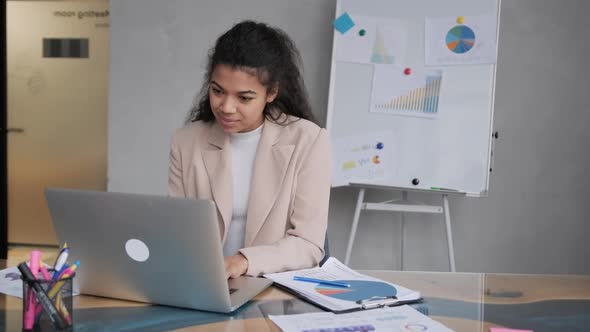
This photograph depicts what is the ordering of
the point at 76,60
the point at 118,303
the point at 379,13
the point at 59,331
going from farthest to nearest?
the point at 76,60 → the point at 379,13 → the point at 118,303 → the point at 59,331

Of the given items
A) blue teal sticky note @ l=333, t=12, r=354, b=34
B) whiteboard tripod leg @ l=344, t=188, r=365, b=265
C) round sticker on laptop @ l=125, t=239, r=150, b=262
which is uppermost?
blue teal sticky note @ l=333, t=12, r=354, b=34

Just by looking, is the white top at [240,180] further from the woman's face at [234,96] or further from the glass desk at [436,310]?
the glass desk at [436,310]

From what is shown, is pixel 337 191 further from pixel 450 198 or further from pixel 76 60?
pixel 76 60

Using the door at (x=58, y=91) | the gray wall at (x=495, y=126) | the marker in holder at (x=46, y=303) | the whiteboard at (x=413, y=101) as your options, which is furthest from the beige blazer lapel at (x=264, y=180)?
the door at (x=58, y=91)

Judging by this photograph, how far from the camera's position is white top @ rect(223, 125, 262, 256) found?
1.75 meters

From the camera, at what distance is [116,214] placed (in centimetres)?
103

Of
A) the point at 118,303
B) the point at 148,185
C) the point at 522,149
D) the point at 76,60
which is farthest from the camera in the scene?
the point at 76,60

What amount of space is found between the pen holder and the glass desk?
0.04m

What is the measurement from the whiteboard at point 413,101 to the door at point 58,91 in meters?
1.96

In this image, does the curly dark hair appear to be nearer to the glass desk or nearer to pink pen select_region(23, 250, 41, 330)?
the glass desk

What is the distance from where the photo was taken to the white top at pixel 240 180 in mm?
1747

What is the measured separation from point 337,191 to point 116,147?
48.0 inches

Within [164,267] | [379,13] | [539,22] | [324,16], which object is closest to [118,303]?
[164,267]

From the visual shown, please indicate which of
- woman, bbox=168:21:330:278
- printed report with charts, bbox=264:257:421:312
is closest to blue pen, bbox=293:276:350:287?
printed report with charts, bbox=264:257:421:312
